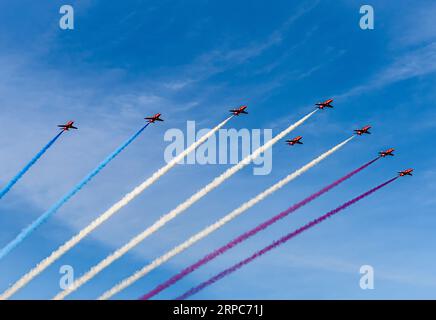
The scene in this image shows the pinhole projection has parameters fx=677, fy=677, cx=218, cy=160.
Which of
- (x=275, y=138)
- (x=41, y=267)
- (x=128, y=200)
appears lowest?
(x=41, y=267)

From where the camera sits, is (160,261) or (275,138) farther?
(275,138)

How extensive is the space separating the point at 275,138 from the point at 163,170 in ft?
102
